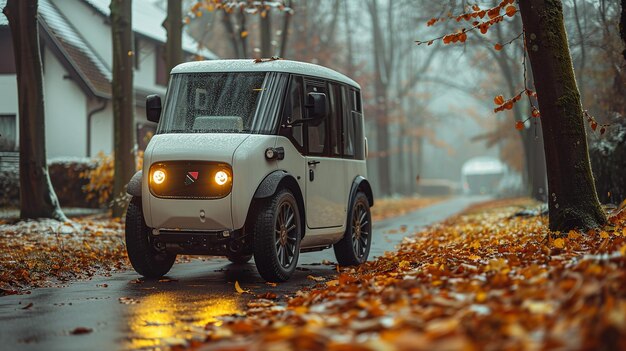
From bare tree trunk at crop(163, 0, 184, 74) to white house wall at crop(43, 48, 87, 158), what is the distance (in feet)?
33.0

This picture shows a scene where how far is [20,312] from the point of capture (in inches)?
344

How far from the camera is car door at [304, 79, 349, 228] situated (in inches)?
475

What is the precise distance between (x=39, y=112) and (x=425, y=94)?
4979 cm

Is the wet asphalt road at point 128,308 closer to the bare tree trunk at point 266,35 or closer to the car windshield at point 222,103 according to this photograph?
the car windshield at point 222,103

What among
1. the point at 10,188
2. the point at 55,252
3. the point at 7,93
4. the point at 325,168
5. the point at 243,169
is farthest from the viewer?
the point at 7,93

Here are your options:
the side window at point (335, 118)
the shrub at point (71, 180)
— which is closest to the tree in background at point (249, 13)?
the shrub at point (71, 180)

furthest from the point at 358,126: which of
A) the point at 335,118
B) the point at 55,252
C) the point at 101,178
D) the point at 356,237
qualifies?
the point at 101,178

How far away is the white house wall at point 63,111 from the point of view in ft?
105

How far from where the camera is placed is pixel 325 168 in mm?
12461

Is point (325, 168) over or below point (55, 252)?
over

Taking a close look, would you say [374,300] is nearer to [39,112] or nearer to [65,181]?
[39,112]

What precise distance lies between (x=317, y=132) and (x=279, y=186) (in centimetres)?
140

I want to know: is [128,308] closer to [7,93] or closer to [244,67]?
[244,67]

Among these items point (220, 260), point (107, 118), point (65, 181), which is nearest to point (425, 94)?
point (107, 118)
